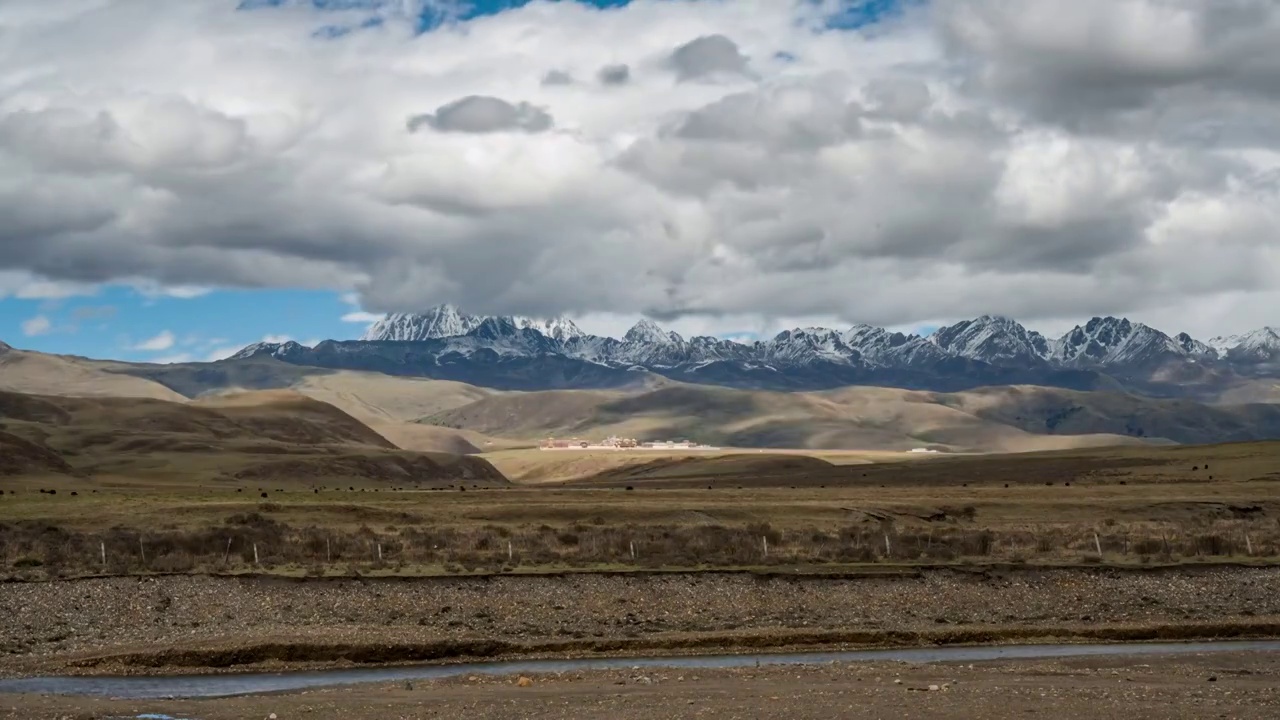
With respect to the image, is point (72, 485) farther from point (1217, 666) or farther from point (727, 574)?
point (1217, 666)

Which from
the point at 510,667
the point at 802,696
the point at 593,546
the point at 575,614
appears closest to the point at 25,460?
the point at 593,546

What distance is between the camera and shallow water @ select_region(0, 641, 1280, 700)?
37344 mm

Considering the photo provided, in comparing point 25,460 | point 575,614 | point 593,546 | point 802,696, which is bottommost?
point 802,696

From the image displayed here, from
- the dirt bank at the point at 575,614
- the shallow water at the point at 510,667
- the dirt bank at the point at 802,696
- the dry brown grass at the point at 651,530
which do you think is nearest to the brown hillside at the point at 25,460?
the dry brown grass at the point at 651,530

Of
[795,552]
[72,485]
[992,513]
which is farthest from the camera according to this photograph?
[72,485]

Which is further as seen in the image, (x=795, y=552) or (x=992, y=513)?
(x=992, y=513)

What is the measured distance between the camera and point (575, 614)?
48656mm

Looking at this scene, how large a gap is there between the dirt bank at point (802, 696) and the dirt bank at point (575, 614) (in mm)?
6378

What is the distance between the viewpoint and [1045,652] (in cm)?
4294

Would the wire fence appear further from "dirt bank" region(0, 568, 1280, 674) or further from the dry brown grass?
"dirt bank" region(0, 568, 1280, 674)

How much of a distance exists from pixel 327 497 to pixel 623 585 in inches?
2610

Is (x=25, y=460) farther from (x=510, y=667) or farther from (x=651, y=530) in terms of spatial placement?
(x=510, y=667)

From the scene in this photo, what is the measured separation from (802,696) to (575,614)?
17.2m

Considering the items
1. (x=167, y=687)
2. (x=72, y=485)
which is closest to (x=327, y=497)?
(x=72, y=485)
